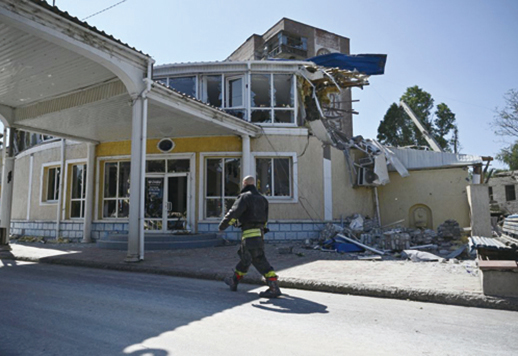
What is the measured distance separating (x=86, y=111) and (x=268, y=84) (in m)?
6.74

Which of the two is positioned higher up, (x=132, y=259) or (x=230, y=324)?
(x=132, y=259)

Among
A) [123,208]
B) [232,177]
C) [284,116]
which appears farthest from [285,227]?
[123,208]

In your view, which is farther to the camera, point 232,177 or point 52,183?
point 52,183

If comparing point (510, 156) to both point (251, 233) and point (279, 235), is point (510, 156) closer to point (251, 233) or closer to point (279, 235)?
point (279, 235)

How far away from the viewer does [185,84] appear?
48.5 feet

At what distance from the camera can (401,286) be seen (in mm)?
5613

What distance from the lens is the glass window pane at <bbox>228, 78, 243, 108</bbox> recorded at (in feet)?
46.3

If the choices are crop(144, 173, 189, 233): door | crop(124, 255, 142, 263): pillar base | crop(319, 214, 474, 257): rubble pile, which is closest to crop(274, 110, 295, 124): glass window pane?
crop(144, 173, 189, 233): door

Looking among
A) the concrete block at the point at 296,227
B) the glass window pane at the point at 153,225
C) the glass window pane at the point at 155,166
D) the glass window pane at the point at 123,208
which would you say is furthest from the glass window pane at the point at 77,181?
the concrete block at the point at 296,227

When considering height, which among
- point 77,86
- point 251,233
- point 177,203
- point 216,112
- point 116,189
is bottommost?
point 251,233

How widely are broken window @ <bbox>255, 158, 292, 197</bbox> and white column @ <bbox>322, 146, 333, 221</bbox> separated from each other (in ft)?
4.49

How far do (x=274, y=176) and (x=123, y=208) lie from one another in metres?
5.85

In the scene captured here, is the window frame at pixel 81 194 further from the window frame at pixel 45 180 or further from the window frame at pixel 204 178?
the window frame at pixel 204 178

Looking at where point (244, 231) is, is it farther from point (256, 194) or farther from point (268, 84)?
point (268, 84)
